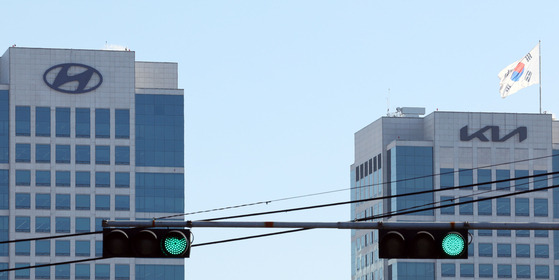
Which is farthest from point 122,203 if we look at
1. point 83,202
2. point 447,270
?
point 447,270

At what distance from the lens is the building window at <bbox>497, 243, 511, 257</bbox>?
199 m

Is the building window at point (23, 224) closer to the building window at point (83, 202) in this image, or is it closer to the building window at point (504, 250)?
the building window at point (83, 202)

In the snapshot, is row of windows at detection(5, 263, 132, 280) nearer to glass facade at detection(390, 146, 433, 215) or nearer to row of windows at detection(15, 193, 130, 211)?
row of windows at detection(15, 193, 130, 211)

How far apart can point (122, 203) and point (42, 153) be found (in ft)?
37.9

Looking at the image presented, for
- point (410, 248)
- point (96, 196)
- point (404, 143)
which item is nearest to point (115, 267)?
point (96, 196)

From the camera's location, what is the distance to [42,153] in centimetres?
18400

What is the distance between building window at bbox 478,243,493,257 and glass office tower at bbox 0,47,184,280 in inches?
1617

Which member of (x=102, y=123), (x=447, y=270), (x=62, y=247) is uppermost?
(x=102, y=123)

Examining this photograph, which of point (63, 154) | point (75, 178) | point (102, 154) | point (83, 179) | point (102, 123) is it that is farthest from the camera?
point (102, 123)

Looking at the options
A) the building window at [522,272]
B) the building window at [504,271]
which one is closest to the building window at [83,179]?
the building window at [504,271]

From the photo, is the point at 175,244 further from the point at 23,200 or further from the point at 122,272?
the point at 23,200

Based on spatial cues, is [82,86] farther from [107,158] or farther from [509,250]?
[509,250]

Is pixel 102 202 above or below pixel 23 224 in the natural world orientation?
above

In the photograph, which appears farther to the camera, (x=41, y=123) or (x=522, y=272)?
(x=522, y=272)
